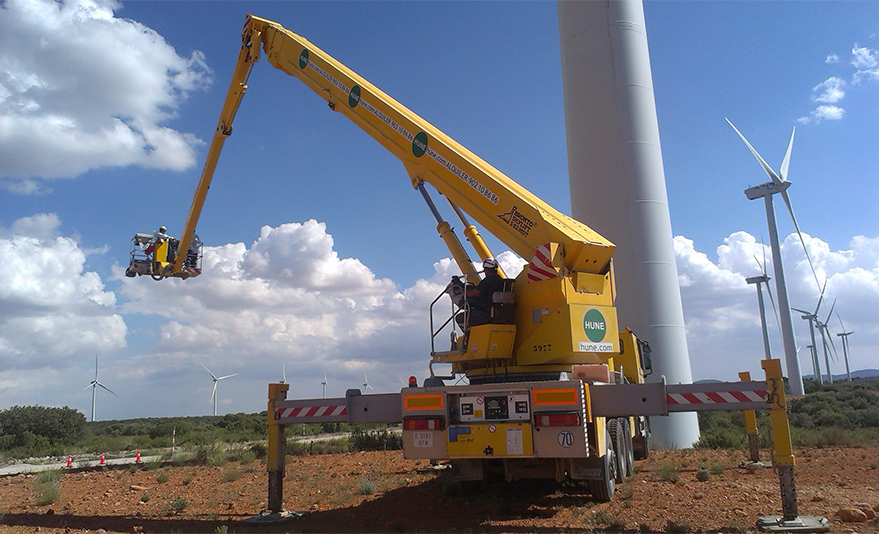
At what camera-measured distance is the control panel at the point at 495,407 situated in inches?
264

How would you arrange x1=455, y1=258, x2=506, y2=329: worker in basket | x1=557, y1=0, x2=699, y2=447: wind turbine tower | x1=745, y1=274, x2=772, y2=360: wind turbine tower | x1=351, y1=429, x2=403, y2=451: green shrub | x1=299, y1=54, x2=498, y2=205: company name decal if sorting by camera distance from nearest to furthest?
x1=455, y1=258, x2=506, y2=329: worker in basket → x1=299, y1=54, x2=498, y2=205: company name decal → x1=557, y1=0, x2=699, y2=447: wind turbine tower → x1=351, y1=429, x2=403, y2=451: green shrub → x1=745, y1=274, x2=772, y2=360: wind turbine tower

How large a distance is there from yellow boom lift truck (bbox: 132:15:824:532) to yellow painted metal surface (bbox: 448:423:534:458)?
1cm

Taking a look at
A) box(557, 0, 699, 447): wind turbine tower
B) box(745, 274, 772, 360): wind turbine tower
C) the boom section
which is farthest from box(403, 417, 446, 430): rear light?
box(745, 274, 772, 360): wind turbine tower

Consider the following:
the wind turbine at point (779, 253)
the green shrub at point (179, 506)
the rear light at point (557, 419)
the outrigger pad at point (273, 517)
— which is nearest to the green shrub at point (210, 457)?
the green shrub at point (179, 506)

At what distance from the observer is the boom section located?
797 centimetres

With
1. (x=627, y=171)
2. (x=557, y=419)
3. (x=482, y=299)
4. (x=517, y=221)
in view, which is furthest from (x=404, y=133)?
(x=627, y=171)

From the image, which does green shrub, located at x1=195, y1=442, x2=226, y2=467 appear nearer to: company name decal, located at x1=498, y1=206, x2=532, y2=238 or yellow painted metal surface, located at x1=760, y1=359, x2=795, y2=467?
company name decal, located at x1=498, y1=206, x2=532, y2=238

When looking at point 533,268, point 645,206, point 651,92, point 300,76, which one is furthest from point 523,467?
point 651,92

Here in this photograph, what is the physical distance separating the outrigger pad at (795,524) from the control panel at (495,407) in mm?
2814

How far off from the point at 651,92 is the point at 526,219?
1251 centimetres

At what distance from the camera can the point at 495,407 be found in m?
6.84

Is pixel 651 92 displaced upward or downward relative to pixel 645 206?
upward

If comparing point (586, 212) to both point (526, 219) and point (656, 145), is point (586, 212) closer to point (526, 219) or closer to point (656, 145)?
point (656, 145)

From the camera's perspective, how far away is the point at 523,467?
754cm
